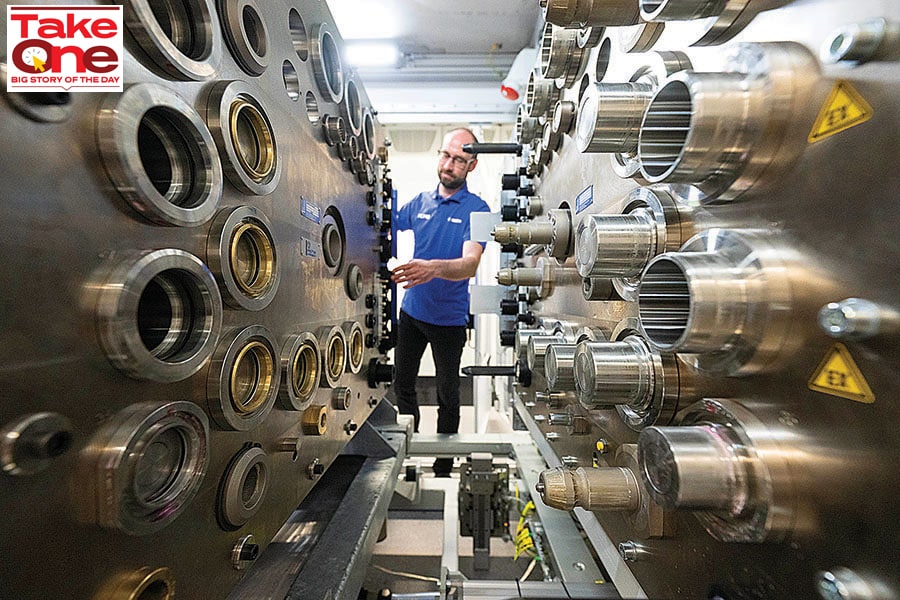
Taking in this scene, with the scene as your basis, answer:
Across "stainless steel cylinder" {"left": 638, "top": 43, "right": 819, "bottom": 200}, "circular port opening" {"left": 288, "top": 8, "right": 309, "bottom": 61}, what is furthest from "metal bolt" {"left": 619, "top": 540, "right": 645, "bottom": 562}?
"circular port opening" {"left": 288, "top": 8, "right": 309, "bottom": 61}

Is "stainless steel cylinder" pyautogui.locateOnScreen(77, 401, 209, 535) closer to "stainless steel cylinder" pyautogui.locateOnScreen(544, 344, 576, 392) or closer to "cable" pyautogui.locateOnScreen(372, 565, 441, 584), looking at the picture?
"stainless steel cylinder" pyautogui.locateOnScreen(544, 344, 576, 392)

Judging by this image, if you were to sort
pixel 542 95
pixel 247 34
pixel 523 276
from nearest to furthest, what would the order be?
pixel 247 34, pixel 542 95, pixel 523 276

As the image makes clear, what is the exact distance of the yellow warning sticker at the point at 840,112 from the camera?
0.79 ft

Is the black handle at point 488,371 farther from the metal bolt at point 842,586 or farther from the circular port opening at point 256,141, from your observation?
the metal bolt at point 842,586

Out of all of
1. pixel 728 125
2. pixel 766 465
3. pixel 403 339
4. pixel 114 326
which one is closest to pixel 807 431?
pixel 766 465

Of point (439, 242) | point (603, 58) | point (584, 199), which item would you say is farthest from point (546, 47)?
point (439, 242)

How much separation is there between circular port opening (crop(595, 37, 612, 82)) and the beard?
171cm

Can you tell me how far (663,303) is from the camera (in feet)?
1.38

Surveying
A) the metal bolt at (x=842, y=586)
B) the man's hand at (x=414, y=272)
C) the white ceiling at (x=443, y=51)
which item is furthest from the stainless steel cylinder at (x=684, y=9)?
the white ceiling at (x=443, y=51)

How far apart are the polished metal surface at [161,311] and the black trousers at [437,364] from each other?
1.45m

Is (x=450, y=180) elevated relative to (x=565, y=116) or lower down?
elevated

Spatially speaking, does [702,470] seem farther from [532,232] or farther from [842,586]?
[532,232]

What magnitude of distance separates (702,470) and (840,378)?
0.34ft

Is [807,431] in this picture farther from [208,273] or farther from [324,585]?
[324,585]
